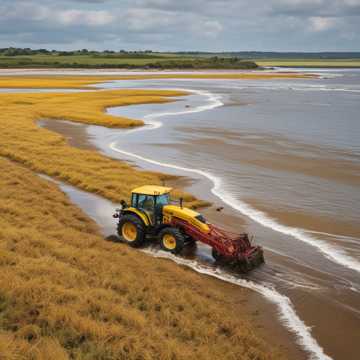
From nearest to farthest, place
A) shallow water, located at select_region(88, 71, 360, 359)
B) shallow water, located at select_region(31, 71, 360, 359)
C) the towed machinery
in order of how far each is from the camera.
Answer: shallow water, located at select_region(31, 71, 360, 359) → shallow water, located at select_region(88, 71, 360, 359) → the towed machinery

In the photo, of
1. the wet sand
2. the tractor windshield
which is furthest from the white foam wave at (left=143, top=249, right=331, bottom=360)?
the tractor windshield

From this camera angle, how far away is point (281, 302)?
1412 cm

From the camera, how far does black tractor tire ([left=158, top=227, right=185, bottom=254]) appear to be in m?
16.6

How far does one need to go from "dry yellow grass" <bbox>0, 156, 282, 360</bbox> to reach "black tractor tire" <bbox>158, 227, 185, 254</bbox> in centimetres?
88

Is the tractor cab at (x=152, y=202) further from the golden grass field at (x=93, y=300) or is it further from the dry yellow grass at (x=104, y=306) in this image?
the golden grass field at (x=93, y=300)

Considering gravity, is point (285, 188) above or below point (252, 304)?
above

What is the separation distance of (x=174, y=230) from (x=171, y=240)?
1.23 feet

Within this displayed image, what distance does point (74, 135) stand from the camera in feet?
143

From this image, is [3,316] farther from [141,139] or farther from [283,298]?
[141,139]

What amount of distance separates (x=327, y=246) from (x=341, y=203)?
6.36m

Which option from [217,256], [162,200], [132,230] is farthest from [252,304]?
[132,230]

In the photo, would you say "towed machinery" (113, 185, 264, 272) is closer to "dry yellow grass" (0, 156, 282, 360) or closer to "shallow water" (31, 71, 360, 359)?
"shallow water" (31, 71, 360, 359)

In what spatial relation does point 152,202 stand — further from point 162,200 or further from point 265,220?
point 265,220

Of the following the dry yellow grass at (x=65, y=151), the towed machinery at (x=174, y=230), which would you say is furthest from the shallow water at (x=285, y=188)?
the dry yellow grass at (x=65, y=151)
